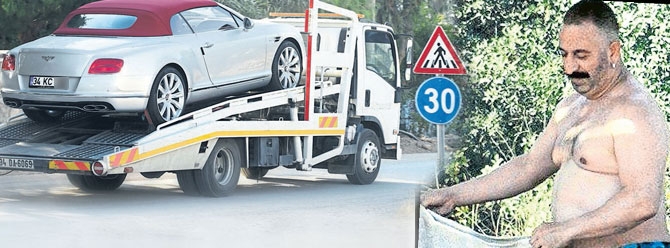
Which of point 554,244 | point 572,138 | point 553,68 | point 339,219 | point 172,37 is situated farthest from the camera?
point 339,219

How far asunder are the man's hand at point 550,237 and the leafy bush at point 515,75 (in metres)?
3.18

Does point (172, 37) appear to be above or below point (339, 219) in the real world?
above

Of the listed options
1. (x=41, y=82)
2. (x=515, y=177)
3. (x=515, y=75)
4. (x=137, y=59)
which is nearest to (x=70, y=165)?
(x=41, y=82)

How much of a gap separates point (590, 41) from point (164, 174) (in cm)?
413

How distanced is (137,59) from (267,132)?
1.04 m

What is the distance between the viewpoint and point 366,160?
22.2 ft

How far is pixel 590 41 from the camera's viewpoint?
2.22 metres

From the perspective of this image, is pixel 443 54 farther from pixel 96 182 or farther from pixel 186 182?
pixel 96 182

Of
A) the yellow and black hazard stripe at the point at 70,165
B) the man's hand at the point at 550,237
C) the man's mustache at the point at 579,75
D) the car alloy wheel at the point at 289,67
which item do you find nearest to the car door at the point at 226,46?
the car alloy wheel at the point at 289,67

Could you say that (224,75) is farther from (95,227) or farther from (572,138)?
(572,138)

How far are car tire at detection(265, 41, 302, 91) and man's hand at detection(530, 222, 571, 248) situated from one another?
424 cm

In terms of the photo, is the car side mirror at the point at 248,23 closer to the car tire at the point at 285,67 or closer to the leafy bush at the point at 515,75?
the car tire at the point at 285,67

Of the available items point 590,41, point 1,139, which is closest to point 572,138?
point 590,41

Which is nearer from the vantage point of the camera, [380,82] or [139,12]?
[139,12]
